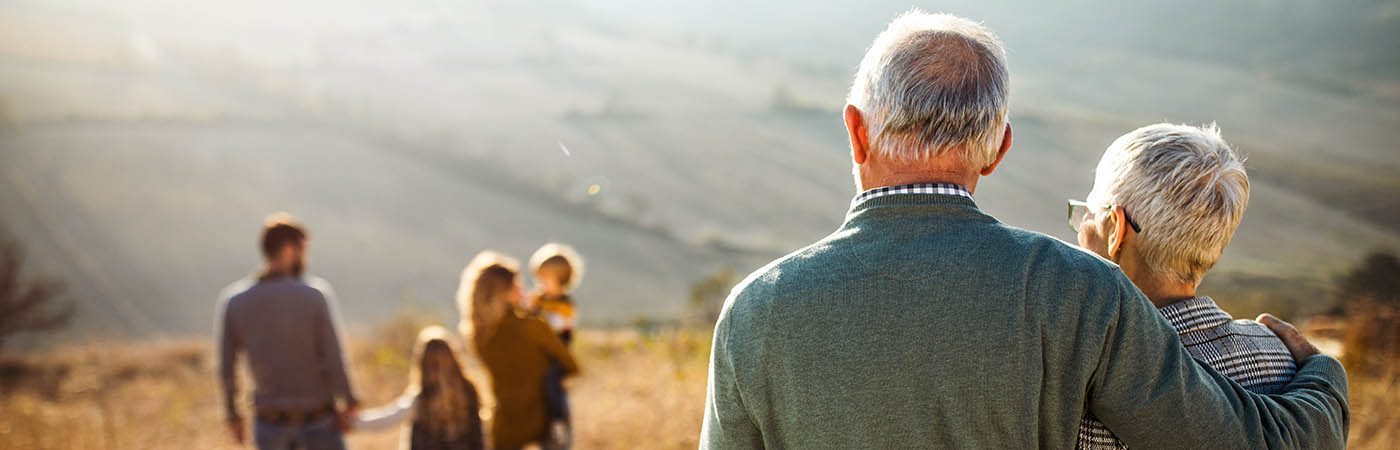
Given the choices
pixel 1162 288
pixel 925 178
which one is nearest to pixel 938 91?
pixel 925 178

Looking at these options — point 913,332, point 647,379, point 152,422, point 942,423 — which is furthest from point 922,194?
point 152,422

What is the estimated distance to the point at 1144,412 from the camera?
1.33m

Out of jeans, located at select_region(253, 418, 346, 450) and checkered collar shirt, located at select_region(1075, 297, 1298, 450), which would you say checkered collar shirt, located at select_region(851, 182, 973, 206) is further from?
jeans, located at select_region(253, 418, 346, 450)

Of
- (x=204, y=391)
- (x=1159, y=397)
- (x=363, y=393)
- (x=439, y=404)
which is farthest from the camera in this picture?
(x=204, y=391)

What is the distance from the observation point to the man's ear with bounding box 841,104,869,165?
4.97 ft

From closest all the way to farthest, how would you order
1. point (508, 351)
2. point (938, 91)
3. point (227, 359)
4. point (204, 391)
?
point (938, 91) → point (508, 351) → point (227, 359) → point (204, 391)

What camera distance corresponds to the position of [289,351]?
13.9 feet

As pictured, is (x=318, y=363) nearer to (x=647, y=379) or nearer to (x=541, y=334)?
(x=541, y=334)

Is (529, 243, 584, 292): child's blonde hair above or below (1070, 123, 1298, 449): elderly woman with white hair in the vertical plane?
above

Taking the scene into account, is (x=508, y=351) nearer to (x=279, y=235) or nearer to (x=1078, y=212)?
(x=279, y=235)

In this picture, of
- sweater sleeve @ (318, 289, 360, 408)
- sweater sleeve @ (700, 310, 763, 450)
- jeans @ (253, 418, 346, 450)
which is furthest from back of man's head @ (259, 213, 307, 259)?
sweater sleeve @ (700, 310, 763, 450)

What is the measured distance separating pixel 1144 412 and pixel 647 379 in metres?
6.07

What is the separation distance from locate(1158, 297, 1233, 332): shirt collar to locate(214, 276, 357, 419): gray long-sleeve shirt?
3592mm

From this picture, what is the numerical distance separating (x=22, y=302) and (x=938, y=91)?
14336 millimetres
